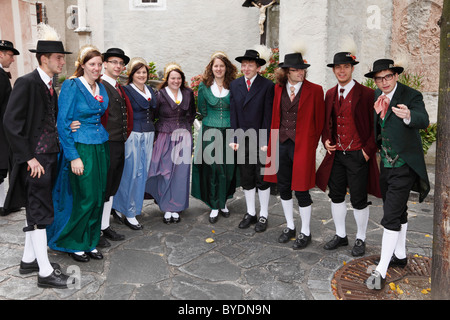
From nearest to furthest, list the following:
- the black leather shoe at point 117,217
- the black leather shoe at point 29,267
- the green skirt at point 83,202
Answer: the black leather shoe at point 29,267 → the green skirt at point 83,202 → the black leather shoe at point 117,217

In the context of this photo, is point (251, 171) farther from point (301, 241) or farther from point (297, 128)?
point (301, 241)

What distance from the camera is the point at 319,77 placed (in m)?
7.10

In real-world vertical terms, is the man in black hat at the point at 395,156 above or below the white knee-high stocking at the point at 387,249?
above

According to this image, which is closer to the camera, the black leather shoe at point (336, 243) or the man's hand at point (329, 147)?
the man's hand at point (329, 147)

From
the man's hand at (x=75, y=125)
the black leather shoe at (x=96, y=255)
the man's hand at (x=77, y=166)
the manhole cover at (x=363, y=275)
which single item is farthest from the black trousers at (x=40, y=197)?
the manhole cover at (x=363, y=275)

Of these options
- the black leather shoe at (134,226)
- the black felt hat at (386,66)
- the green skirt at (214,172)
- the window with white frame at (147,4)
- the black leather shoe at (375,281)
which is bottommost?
the black leather shoe at (375,281)

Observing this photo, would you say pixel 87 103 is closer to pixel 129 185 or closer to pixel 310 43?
pixel 129 185

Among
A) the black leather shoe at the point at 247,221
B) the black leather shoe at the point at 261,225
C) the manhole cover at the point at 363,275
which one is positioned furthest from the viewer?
the black leather shoe at the point at 247,221

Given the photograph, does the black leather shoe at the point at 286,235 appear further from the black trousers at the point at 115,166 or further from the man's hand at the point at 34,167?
the man's hand at the point at 34,167

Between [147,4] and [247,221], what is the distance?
9.64 m

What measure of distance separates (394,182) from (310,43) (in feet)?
12.3

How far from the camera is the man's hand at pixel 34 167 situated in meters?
3.78

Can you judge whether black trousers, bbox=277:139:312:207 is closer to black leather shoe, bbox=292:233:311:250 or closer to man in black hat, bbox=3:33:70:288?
black leather shoe, bbox=292:233:311:250

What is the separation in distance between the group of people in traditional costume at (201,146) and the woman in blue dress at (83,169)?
11 millimetres
